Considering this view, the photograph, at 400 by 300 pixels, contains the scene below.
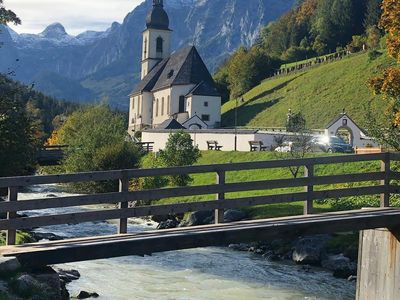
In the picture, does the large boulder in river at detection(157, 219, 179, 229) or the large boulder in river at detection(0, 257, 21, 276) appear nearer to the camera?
the large boulder in river at detection(0, 257, 21, 276)

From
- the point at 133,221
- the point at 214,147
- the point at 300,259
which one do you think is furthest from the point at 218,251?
the point at 214,147

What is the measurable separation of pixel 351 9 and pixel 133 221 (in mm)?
86274

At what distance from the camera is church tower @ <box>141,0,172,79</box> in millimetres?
116500

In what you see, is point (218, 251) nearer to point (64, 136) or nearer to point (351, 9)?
point (64, 136)

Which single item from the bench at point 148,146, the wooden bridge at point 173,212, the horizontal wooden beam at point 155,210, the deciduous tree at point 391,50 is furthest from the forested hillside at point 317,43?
the wooden bridge at point 173,212

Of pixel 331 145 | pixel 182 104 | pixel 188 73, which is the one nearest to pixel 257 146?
pixel 331 145

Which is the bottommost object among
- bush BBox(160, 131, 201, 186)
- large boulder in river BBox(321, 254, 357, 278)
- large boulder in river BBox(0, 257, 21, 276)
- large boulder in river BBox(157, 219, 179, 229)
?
large boulder in river BBox(321, 254, 357, 278)

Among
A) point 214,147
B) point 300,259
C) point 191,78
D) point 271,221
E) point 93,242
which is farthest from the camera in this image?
point 191,78

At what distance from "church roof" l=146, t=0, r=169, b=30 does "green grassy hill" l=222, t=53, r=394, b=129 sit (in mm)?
23312

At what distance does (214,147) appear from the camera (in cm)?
6406

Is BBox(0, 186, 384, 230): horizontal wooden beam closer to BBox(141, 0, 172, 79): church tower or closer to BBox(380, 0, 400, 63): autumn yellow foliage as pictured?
BBox(380, 0, 400, 63): autumn yellow foliage

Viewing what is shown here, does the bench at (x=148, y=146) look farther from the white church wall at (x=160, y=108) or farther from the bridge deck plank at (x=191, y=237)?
the bridge deck plank at (x=191, y=237)

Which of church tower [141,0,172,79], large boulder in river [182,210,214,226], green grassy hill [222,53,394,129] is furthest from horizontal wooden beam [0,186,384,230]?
church tower [141,0,172,79]

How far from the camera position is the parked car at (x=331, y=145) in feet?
164
